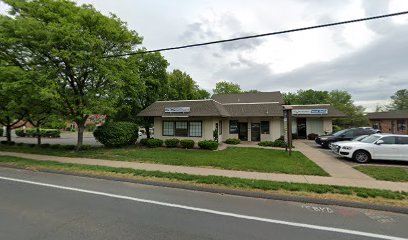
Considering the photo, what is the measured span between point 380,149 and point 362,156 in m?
0.92

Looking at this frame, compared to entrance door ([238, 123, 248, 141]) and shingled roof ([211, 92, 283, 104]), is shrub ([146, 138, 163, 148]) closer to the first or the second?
entrance door ([238, 123, 248, 141])

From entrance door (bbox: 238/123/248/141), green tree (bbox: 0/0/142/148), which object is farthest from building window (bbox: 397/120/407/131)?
green tree (bbox: 0/0/142/148)

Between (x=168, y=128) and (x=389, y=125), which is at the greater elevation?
(x=389, y=125)

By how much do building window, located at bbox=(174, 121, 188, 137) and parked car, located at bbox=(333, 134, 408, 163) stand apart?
12.3 metres

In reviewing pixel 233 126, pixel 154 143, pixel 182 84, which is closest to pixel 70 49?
pixel 154 143

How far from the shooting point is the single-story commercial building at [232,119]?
20.5 metres

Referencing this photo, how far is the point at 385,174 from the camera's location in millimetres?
9406

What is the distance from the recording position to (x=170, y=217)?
16.7 ft

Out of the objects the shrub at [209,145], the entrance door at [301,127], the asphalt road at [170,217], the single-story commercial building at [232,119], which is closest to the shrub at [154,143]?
the single-story commercial building at [232,119]

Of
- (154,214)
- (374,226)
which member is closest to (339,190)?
(374,226)

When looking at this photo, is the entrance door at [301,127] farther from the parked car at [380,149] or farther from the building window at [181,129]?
the parked car at [380,149]

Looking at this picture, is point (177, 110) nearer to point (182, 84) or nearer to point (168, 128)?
point (168, 128)

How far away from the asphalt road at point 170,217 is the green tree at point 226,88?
57.4 metres

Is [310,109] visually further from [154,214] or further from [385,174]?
[154,214]
